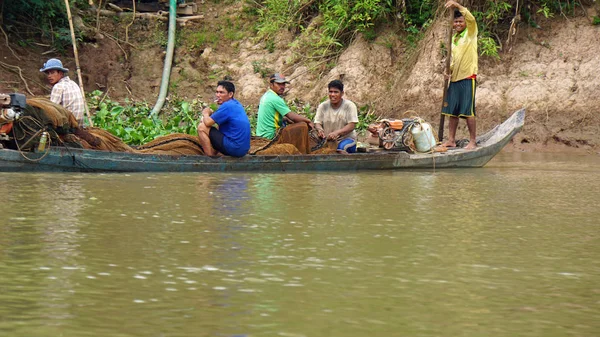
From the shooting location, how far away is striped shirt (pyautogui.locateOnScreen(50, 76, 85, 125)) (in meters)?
10.6

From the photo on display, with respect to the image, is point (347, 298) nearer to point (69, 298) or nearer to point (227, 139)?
point (69, 298)

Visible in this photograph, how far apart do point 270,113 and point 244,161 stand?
1016 mm

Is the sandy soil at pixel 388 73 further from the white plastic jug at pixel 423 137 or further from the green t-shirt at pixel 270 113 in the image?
the green t-shirt at pixel 270 113

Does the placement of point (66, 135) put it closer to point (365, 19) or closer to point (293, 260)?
point (293, 260)

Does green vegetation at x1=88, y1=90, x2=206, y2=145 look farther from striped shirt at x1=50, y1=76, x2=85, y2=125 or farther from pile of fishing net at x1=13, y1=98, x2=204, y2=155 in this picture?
striped shirt at x1=50, y1=76, x2=85, y2=125

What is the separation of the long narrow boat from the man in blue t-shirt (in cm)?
Result: 14

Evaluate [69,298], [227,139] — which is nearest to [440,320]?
[69,298]

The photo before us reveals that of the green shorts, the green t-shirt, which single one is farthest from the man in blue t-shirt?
the green shorts

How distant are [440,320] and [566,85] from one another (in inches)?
460

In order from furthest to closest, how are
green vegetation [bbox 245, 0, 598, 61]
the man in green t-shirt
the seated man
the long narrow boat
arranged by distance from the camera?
green vegetation [bbox 245, 0, 598, 61] < the seated man < the man in green t-shirt < the long narrow boat

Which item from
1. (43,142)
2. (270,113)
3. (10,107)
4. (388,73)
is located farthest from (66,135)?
(388,73)

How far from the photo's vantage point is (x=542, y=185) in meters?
10.1

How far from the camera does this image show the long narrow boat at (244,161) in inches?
401

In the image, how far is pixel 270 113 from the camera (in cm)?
1170
